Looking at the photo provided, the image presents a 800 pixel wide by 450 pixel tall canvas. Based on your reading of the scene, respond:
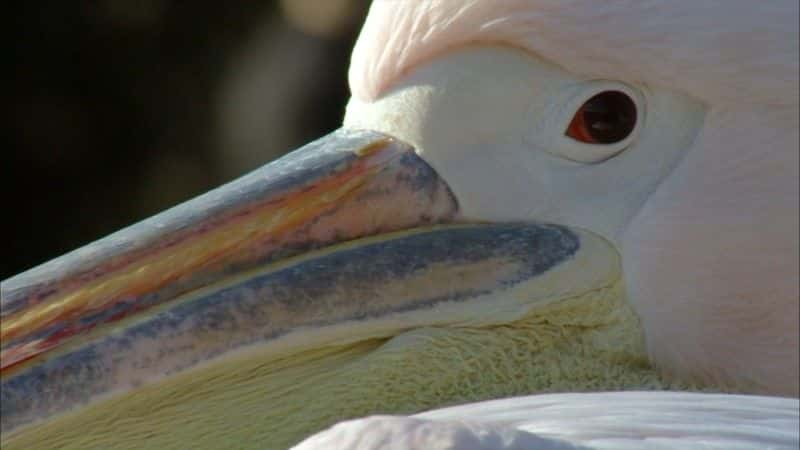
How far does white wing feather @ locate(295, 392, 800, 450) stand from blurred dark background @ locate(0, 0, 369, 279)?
18.4 ft

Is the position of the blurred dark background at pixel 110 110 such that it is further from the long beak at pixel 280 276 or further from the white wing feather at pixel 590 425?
the white wing feather at pixel 590 425

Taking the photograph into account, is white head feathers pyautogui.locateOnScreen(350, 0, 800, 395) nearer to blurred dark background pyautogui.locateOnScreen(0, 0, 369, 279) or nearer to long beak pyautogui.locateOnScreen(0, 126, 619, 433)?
long beak pyautogui.locateOnScreen(0, 126, 619, 433)

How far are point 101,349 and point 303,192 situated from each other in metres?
0.41

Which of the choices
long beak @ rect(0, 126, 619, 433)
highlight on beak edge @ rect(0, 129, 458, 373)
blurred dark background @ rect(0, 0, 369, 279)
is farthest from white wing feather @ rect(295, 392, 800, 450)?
blurred dark background @ rect(0, 0, 369, 279)

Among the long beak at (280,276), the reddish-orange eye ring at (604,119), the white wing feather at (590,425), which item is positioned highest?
the reddish-orange eye ring at (604,119)

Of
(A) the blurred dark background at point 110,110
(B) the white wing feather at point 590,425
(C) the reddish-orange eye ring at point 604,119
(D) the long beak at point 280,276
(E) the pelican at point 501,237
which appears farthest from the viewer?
(A) the blurred dark background at point 110,110

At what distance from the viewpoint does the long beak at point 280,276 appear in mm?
2439

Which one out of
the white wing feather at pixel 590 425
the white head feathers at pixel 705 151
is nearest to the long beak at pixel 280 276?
the white head feathers at pixel 705 151

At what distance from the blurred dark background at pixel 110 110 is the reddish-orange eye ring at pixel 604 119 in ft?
16.9

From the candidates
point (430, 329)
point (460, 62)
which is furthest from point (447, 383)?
point (460, 62)

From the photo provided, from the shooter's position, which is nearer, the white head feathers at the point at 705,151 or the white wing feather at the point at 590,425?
the white wing feather at the point at 590,425

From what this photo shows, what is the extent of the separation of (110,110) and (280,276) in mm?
5541

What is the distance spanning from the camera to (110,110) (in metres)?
8.00

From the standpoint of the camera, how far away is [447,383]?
8.80 ft
